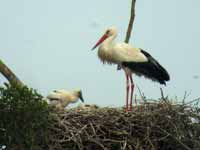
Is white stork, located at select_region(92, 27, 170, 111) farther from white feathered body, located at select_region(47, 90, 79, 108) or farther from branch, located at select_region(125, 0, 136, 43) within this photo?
branch, located at select_region(125, 0, 136, 43)

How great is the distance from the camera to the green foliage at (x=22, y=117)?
336 inches

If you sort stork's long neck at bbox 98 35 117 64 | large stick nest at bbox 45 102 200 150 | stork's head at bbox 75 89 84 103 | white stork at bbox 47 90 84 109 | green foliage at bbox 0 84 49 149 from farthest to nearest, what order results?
stork's head at bbox 75 89 84 103, stork's long neck at bbox 98 35 117 64, white stork at bbox 47 90 84 109, large stick nest at bbox 45 102 200 150, green foliage at bbox 0 84 49 149

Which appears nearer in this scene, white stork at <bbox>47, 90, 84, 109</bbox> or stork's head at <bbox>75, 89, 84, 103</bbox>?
white stork at <bbox>47, 90, 84, 109</bbox>

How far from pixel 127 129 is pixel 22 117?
1.59 metres

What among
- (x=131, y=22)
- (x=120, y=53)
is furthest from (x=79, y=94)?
(x=131, y=22)

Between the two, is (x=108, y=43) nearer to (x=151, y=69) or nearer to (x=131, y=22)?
(x=151, y=69)

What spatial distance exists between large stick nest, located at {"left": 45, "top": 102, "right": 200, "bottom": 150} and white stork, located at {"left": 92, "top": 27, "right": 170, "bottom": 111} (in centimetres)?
138

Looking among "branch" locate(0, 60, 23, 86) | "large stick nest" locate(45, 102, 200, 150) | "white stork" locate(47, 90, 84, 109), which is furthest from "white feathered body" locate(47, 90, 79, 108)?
"large stick nest" locate(45, 102, 200, 150)

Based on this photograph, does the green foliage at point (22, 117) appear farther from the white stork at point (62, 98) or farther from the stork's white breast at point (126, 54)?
the stork's white breast at point (126, 54)

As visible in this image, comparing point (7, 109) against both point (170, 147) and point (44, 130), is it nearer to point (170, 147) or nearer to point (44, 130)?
point (44, 130)

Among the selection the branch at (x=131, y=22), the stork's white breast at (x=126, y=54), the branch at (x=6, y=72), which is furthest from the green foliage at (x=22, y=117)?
the branch at (x=131, y=22)

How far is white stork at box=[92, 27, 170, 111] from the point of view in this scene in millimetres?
10971

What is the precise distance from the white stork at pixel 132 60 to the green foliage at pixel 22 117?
2.54 m

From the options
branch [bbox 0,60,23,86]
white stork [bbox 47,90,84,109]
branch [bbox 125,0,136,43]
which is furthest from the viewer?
branch [bbox 125,0,136,43]
